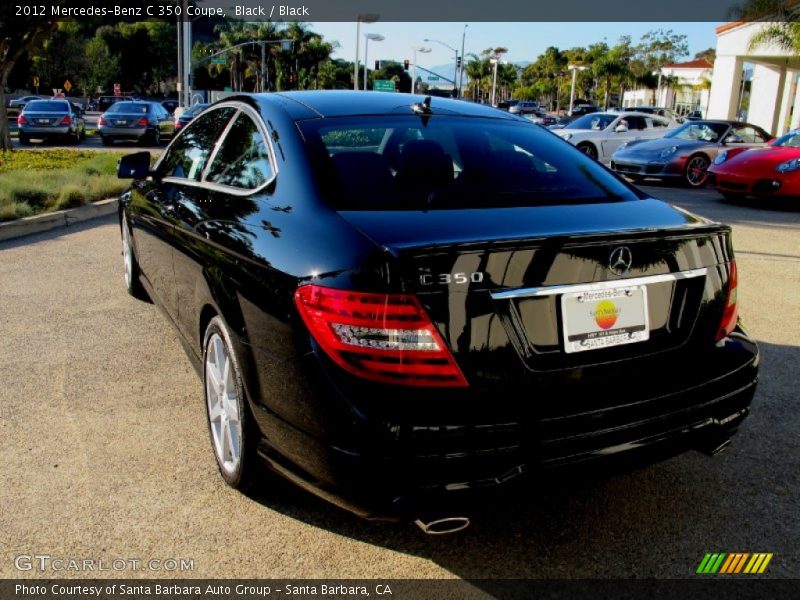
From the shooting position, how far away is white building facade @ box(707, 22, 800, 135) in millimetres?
28094

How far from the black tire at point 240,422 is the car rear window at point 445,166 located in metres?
0.73

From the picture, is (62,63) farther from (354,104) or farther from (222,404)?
(222,404)

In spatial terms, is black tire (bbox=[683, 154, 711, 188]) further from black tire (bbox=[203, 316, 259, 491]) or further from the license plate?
black tire (bbox=[203, 316, 259, 491])

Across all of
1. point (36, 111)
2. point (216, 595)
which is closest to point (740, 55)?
point (36, 111)

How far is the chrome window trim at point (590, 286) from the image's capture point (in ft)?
7.02

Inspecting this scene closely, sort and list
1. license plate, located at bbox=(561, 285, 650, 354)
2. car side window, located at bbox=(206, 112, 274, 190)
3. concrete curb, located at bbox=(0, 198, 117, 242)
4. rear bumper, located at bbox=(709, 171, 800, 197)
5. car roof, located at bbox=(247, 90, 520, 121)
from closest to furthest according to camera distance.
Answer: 1. license plate, located at bbox=(561, 285, 650, 354)
2. car side window, located at bbox=(206, 112, 274, 190)
3. car roof, located at bbox=(247, 90, 520, 121)
4. concrete curb, located at bbox=(0, 198, 117, 242)
5. rear bumper, located at bbox=(709, 171, 800, 197)

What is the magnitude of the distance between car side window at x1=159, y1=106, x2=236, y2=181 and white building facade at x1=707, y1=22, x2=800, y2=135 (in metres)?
28.0

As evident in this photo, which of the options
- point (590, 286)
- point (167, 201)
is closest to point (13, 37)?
point (167, 201)

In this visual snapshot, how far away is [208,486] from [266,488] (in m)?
0.31

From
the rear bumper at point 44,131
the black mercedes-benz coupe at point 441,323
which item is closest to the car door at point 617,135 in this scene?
the black mercedes-benz coupe at point 441,323

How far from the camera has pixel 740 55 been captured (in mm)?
28203

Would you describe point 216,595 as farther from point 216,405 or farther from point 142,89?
point 142,89

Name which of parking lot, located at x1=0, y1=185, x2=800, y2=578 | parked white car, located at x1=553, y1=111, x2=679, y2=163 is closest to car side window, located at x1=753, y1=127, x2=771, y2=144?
parked white car, located at x1=553, y1=111, x2=679, y2=163

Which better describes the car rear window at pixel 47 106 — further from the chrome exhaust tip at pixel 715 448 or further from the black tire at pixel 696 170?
the chrome exhaust tip at pixel 715 448
